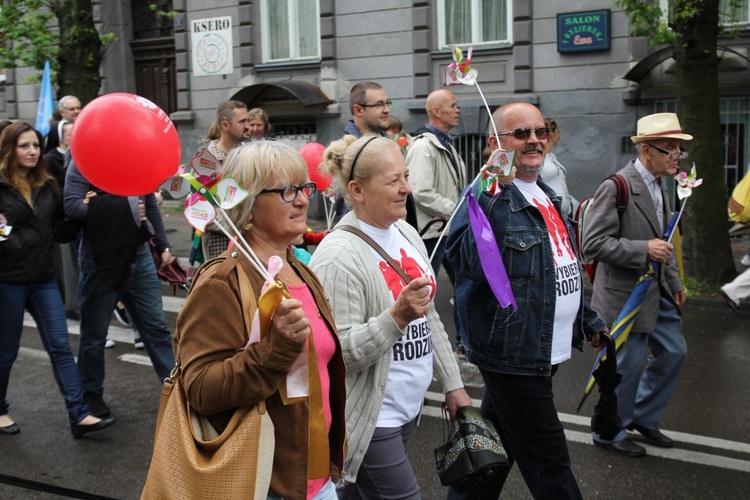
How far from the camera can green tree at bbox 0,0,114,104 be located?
12.4 meters

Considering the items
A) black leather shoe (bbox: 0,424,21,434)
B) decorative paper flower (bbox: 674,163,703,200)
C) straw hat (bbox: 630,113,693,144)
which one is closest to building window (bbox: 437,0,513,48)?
decorative paper flower (bbox: 674,163,703,200)

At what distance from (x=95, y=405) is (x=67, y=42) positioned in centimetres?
850

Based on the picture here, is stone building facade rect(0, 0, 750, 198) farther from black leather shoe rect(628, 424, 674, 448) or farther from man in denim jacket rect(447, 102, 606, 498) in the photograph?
man in denim jacket rect(447, 102, 606, 498)

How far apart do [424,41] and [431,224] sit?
9094 mm

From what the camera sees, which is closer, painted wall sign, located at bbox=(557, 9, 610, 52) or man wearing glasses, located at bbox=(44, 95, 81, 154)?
man wearing glasses, located at bbox=(44, 95, 81, 154)

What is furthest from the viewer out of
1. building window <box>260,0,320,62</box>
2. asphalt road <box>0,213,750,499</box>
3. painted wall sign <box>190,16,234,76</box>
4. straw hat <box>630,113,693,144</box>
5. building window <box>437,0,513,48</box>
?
painted wall sign <box>190,16,234,76</box>

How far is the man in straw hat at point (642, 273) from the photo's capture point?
469 centimetres

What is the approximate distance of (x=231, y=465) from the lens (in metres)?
2.17

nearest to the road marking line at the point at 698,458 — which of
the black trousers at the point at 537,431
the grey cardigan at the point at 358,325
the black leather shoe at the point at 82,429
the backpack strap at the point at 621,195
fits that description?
the backpack strap at the point at 621,195

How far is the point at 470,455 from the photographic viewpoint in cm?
299

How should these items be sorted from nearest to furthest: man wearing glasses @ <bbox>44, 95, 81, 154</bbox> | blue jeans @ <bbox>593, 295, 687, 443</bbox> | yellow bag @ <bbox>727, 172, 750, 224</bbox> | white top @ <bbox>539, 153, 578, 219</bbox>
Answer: blue jeans @ <bbox>593, 295, 687, 443</bbox>
white top @ <bbox>539, 153, 578, 219</bbox>
yellow bag @ <bbox>727, 172, 750, 224</bbox>
man wearing glasses @ <bbox>44, 95, 81, 154</bbox>

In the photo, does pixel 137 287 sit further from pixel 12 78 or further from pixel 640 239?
pixel 12 78

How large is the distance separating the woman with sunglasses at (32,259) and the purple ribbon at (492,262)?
3093 mm

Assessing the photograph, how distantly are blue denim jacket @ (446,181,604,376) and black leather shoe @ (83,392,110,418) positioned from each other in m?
3.04
